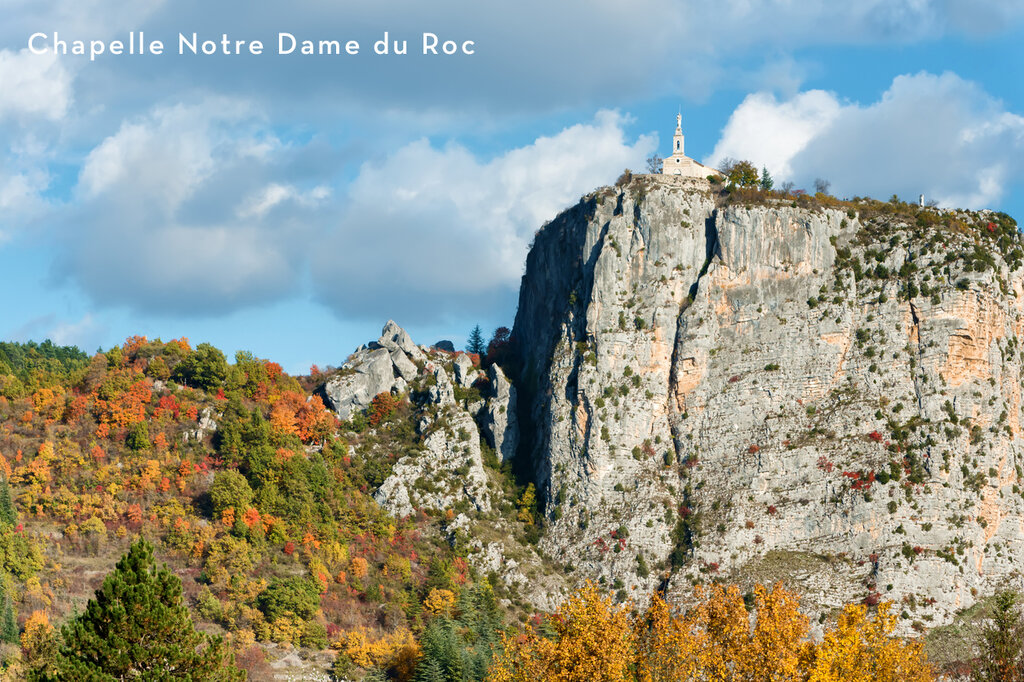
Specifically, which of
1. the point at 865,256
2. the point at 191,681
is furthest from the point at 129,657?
the point at 865,256

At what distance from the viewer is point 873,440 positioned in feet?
365

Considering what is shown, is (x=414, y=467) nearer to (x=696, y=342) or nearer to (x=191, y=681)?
(x=696, y=342)

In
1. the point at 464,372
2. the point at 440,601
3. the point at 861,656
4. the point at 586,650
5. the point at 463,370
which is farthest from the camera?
the point at 463,370

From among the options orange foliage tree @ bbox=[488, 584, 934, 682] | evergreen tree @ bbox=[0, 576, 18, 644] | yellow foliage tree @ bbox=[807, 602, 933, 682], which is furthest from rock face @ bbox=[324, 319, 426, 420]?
yellow foliage tree @ bbox=[807, 602, 933, 682]

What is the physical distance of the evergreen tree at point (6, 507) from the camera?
110m

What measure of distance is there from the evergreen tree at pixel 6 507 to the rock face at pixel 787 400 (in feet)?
148

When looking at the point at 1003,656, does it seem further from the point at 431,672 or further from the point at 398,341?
the point at 398,341

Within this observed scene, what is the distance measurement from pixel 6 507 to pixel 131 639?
64501mm

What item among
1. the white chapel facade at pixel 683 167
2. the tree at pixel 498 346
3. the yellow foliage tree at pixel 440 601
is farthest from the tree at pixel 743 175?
the yellow foliage tree at pixel 440 601

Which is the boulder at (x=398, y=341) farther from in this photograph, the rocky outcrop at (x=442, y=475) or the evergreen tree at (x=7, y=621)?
the evergreen tree at (x=7, y=621)

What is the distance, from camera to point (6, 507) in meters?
111

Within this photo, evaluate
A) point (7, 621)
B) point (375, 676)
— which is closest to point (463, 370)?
point (375, 676)

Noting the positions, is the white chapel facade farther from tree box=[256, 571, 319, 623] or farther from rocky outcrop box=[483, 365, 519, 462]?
tree box=[256, 571, 319, 623]

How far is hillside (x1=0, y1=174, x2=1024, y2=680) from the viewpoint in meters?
106
